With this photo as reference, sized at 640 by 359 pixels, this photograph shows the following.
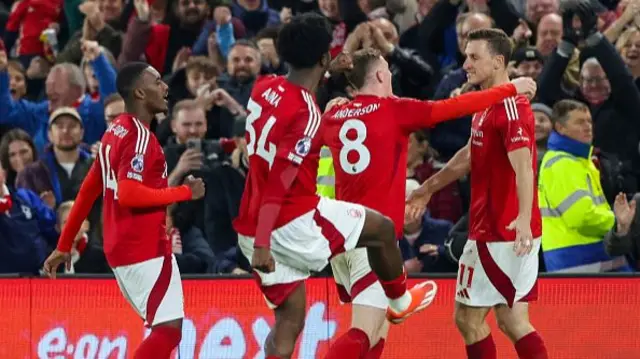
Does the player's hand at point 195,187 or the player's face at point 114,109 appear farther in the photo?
the player's face at point 114,109

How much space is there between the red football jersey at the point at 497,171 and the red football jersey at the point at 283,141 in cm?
135

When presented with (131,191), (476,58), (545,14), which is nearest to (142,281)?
(131,191)

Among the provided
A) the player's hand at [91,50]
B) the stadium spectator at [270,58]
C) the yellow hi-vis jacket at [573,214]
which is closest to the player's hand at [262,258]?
the yellow hi-vis jacket at [573,214]

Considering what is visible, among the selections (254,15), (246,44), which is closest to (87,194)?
(246,44)

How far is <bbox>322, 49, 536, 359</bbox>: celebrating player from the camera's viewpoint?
9.06 metres

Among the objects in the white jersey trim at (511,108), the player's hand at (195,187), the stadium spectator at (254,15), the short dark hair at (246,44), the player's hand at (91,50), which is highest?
the stadium spectator at (254,15)

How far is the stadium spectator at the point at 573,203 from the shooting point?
37.2 ft

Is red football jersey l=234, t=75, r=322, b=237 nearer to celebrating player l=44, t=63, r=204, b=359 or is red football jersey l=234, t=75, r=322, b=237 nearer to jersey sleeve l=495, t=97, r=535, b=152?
celebrating player l=44, t=63, r=204, b=359

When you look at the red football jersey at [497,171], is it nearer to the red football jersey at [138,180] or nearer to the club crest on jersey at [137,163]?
the red football jersey at [138,180]

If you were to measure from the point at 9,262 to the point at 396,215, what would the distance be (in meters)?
4.35

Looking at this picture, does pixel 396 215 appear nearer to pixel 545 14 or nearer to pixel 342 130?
pixel 342 130

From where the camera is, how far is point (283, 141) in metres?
8.30

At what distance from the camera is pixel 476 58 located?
372 inches

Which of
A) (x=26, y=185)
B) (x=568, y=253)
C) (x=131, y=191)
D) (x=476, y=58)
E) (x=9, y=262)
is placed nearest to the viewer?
(x=131, y=191)
